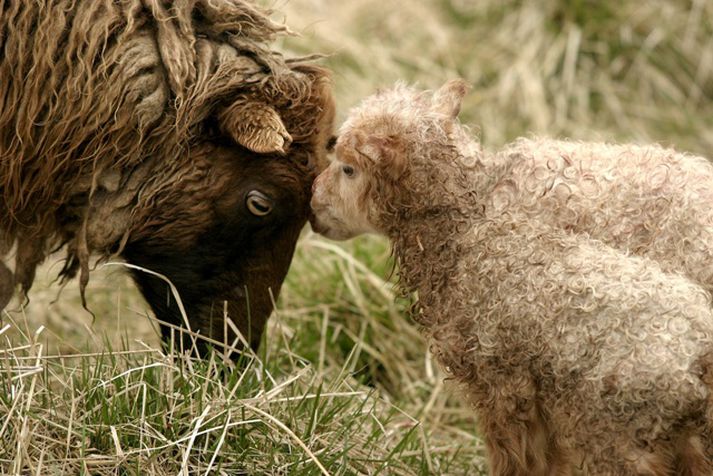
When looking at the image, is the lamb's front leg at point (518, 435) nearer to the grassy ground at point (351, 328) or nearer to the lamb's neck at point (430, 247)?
the lamb's neck at point (430, 247)

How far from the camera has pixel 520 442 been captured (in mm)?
3779

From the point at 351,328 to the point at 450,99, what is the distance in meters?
2.06

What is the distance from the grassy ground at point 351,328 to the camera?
4.08 m

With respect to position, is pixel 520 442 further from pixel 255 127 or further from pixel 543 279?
pixel 255 127

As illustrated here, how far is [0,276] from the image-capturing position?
4.72 metres

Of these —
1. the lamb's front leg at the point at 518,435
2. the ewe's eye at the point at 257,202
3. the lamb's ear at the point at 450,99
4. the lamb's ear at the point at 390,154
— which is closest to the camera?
the lamb's front leg at the point at 518,435

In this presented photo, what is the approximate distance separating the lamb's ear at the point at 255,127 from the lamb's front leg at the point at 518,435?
3.63 ft

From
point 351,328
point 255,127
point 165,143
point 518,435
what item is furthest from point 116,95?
point 351,328

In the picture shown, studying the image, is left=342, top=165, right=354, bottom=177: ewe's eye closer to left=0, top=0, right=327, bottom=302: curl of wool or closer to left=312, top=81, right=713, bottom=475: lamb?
left=312, top=81, right=713, bottom=475: lamb

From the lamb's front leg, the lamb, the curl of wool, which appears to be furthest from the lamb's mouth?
the lamb's front leg

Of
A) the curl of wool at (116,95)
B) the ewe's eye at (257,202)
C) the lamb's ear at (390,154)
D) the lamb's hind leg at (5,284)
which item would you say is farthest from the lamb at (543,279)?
the lamb's hind leg at (5,284)

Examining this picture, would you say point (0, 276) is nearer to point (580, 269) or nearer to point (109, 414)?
point (109, 414)

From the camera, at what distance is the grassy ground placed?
4078 millimetres

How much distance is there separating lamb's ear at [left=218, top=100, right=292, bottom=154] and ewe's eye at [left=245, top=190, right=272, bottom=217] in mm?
185
